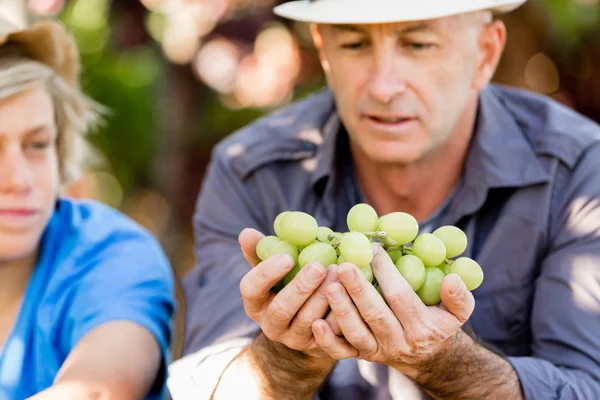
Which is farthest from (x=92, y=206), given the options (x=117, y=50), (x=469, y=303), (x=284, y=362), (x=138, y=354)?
(x=117, y=50)

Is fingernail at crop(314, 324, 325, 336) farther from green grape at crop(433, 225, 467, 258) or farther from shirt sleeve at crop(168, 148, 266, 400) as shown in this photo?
shirt sleeve at crop(168, 148, 266, 400)

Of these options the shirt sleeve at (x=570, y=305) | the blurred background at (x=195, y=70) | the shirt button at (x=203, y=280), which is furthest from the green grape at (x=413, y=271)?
the blurred background at (x=195, y=70)

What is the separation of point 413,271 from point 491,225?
0.86 meters

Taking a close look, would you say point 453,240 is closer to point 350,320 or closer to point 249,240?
point 350,320

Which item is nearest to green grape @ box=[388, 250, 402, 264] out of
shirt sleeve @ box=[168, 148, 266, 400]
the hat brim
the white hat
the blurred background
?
shirt sleeve @ box=[168, 148, 266, 400]

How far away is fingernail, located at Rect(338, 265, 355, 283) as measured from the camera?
60.4 inches

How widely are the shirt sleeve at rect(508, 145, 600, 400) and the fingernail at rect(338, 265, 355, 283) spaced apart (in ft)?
2.18

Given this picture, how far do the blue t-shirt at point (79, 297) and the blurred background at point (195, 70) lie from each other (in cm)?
165

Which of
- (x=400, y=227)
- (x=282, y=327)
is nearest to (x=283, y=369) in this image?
(x=282, y=327)

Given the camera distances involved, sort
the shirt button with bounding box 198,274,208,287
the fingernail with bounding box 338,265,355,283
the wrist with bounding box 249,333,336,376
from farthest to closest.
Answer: the shirt button with bounding box 198,274,208,287 → the wrist with bounding box 249,333,336,376 → the fingernail with bounding box 338,265,355,283

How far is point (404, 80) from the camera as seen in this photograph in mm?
2275

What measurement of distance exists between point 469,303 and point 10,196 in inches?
52.2

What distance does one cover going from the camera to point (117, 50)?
A: 4801 millimetres

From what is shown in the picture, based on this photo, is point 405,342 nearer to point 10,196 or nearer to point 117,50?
point 10,196
